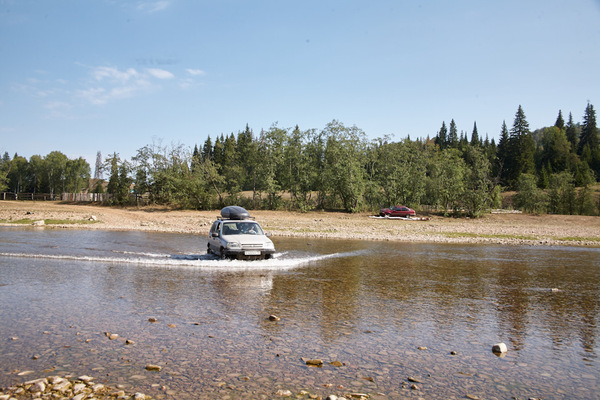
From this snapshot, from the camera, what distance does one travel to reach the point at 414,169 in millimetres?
62125

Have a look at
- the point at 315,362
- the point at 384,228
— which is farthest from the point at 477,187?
the point at 315,362

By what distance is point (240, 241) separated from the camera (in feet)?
54.6

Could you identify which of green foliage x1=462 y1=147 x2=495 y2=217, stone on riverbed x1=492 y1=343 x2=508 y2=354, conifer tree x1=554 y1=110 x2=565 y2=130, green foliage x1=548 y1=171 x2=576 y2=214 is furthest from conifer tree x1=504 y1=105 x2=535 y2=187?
stone on riverbed x1=492 y1=343 x2=508 y2=354

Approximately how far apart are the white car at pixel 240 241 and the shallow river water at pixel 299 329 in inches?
28.5

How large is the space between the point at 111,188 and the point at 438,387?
68257mm

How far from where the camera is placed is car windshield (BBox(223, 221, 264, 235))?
17547 mm

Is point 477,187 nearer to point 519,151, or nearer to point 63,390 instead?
point 63,390

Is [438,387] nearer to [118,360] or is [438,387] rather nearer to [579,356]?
[579,356]

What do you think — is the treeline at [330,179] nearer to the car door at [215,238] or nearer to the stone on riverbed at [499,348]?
the car door at [215,238]

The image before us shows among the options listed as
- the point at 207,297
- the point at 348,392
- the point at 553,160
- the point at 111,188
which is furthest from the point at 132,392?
the point at 553,160

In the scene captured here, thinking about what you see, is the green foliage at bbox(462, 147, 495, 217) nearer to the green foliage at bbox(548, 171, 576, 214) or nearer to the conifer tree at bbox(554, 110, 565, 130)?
the green foliage at bbox(548, 171, 576, 214)

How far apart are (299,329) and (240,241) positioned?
9333mm

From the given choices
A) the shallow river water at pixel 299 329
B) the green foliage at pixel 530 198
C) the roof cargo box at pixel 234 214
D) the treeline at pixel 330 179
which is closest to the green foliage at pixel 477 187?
the treeline at pixel 330 179

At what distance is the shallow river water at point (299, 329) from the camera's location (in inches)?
210
